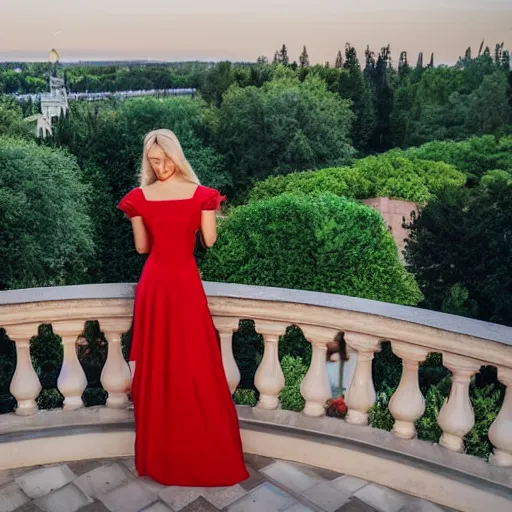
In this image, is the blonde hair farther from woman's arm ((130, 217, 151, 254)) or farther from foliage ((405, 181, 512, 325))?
foliage ((405, 181, 512, 325))

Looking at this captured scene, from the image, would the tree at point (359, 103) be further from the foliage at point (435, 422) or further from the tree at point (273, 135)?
the foliage at point (435, 422)

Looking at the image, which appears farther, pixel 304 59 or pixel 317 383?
pixel 304 59

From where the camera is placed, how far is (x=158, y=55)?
4831 cm

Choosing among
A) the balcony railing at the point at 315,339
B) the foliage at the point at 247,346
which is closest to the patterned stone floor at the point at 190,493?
the balcony railing at the point at 315,339

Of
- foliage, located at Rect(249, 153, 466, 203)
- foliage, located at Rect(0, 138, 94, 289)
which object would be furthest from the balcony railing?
foliage, located at Rect(249, 153, 466, 203)

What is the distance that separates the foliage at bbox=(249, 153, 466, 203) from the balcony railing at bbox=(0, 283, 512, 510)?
19511 mm

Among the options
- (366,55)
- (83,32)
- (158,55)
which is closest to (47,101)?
(83,32)

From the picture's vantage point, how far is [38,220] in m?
19.2

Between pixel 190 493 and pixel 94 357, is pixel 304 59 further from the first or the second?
pixel 190 493

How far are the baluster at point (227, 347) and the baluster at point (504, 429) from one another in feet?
3.92

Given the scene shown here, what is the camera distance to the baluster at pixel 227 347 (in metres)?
3.12

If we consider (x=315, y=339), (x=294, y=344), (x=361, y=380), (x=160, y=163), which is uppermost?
(x=160, y=163)

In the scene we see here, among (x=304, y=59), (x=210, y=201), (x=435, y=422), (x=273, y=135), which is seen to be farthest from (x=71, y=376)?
(x=304, y=59)

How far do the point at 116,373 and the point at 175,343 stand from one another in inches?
18.5
